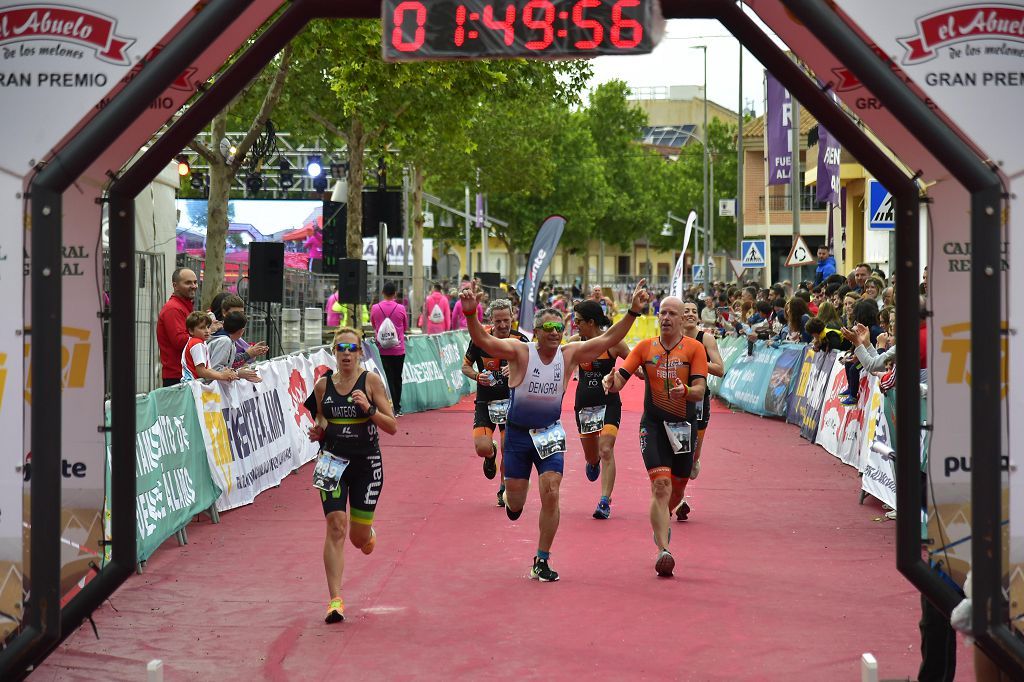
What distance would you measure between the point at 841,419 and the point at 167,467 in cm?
919

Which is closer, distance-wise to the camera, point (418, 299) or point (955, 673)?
point (955, 673)

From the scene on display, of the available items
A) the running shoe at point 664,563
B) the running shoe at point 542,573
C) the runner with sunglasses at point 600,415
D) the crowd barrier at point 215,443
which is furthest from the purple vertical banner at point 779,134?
the running shoe at point 542,573

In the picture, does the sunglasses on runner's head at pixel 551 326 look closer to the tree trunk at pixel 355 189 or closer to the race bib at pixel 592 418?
the race bib at pixel 592 418

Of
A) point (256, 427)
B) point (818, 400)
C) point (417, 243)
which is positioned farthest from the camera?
point (417, 243)

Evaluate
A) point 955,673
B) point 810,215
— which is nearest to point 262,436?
point 955,673

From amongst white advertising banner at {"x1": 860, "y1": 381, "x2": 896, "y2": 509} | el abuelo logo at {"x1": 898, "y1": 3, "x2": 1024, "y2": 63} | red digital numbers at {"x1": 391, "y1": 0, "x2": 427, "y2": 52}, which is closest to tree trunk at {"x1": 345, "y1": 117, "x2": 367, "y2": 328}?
white advertising banner at {"x1": 860, "y1": 381, "x2": 896, "y2": 509}

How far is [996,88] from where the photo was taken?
625 centimetres

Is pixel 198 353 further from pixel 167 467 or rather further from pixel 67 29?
pixel 67 29

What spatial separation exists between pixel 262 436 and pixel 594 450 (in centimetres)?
368

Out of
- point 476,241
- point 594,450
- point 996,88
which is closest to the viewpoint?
point 996,88

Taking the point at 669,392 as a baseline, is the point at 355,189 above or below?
above

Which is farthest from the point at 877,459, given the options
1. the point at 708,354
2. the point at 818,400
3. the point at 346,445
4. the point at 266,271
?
the point at 266,271

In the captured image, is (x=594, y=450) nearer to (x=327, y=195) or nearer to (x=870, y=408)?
(x=870, y=408)

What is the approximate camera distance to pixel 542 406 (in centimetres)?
993
